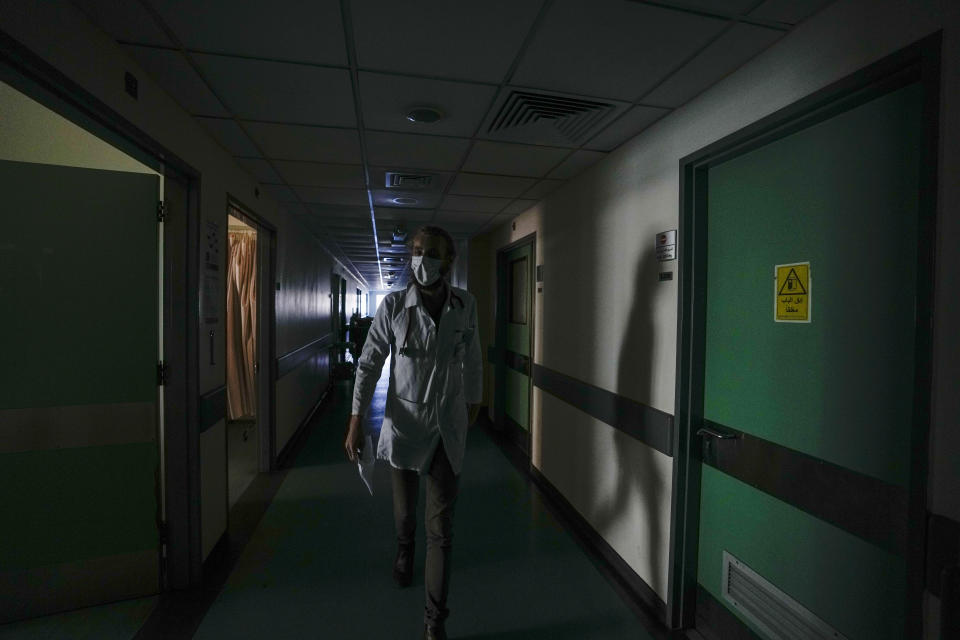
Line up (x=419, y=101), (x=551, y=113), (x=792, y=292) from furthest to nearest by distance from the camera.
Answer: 1. (x=551, y=113)
2. (x=419, y=101)
3. (x=792, y=292)

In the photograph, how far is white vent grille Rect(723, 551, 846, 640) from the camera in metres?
1.53

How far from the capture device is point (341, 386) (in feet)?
27.6

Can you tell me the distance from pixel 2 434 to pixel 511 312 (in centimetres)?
413

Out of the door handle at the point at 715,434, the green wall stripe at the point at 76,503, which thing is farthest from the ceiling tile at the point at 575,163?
the green wall stripe at the point at 76,503

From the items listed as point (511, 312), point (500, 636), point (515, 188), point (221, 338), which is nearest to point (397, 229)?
point (511, 312)

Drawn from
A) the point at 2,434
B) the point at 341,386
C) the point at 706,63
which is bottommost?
the point at 341,386

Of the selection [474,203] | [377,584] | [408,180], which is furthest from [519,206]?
A: [377,584]

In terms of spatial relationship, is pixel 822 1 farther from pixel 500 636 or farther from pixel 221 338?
pixel 221 338

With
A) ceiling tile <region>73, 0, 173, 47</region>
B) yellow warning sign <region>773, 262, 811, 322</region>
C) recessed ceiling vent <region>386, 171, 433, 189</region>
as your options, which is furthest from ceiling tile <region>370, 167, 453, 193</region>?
yellow warning sign <region>773, 262, 811, 322</region>

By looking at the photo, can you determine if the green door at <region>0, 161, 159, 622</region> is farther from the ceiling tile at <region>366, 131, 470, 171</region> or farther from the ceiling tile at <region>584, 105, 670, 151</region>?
the ceiling tile at <region>584, 105, 670, 151</region>

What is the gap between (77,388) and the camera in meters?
2.04

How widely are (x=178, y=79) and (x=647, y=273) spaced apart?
2288 millimetres

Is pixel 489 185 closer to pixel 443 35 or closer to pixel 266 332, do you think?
pixel 443 35

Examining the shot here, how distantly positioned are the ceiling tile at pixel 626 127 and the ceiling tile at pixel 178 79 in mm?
1901
